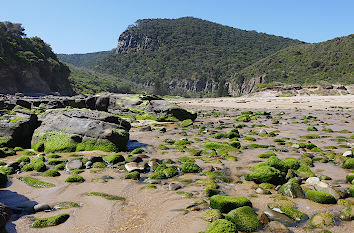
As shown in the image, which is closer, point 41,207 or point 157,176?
point 41,207

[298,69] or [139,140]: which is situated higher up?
[298,69]

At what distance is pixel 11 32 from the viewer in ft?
197

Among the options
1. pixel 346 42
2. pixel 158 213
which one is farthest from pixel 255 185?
pixel 346 42

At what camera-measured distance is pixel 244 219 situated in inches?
139

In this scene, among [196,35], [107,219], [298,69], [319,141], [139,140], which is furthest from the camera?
[196,35]

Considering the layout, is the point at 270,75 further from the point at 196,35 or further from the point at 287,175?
the point at 196,35

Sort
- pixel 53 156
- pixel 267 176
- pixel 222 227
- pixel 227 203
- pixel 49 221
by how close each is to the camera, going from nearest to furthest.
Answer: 1. pixel 222 227
2. pixel 49 221
3. pixel 227 203
4. pixel 267 176
5. pixel 53 156

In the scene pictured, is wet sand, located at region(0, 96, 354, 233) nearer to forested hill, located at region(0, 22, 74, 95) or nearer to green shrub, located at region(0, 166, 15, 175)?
green shrub, located at region(0, 166, 15, 175)

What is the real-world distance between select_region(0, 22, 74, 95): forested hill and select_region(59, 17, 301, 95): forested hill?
48.1 meters

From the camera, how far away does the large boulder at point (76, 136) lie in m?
8.54

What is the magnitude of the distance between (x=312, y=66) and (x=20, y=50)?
76.9 meters

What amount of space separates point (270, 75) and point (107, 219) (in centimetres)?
8290

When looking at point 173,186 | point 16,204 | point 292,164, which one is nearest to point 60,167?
point 16,204

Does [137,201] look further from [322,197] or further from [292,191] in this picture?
[322,197]
